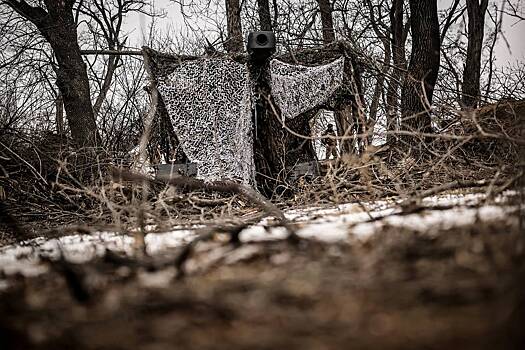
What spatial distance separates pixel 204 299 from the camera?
2.18 ft

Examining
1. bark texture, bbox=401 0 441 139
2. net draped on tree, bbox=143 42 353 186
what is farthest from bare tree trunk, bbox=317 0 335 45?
net draped on tree, bbox=143 42 353 186

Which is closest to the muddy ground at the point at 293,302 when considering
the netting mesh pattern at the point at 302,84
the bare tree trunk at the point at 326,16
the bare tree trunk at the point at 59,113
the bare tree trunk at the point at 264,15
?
the netting mesh pattern at the point at 302,84

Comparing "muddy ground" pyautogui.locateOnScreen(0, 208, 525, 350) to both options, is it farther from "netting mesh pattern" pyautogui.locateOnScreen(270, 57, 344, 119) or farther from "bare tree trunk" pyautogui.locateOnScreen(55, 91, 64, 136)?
"bare tree trunk" pyautogui.locateOnScreen(55, 91, 64, 136)

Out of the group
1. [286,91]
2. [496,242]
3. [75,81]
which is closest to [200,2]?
[75,81]

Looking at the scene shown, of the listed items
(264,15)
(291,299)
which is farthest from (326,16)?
(291,299)

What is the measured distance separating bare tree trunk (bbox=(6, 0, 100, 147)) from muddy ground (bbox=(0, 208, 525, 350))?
8295mm

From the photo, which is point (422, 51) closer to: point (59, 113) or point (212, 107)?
point (212, 107)

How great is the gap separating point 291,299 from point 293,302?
11 millimetres

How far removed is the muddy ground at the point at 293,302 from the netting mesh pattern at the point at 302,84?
4.70m

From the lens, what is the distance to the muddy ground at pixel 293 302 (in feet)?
1.72

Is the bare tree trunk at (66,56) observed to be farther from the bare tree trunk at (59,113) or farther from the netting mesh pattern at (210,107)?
the netting mesh pattern at (210,107)

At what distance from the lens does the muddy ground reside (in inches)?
20.6

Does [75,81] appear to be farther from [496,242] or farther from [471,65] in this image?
[496,242]

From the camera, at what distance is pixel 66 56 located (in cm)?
896
